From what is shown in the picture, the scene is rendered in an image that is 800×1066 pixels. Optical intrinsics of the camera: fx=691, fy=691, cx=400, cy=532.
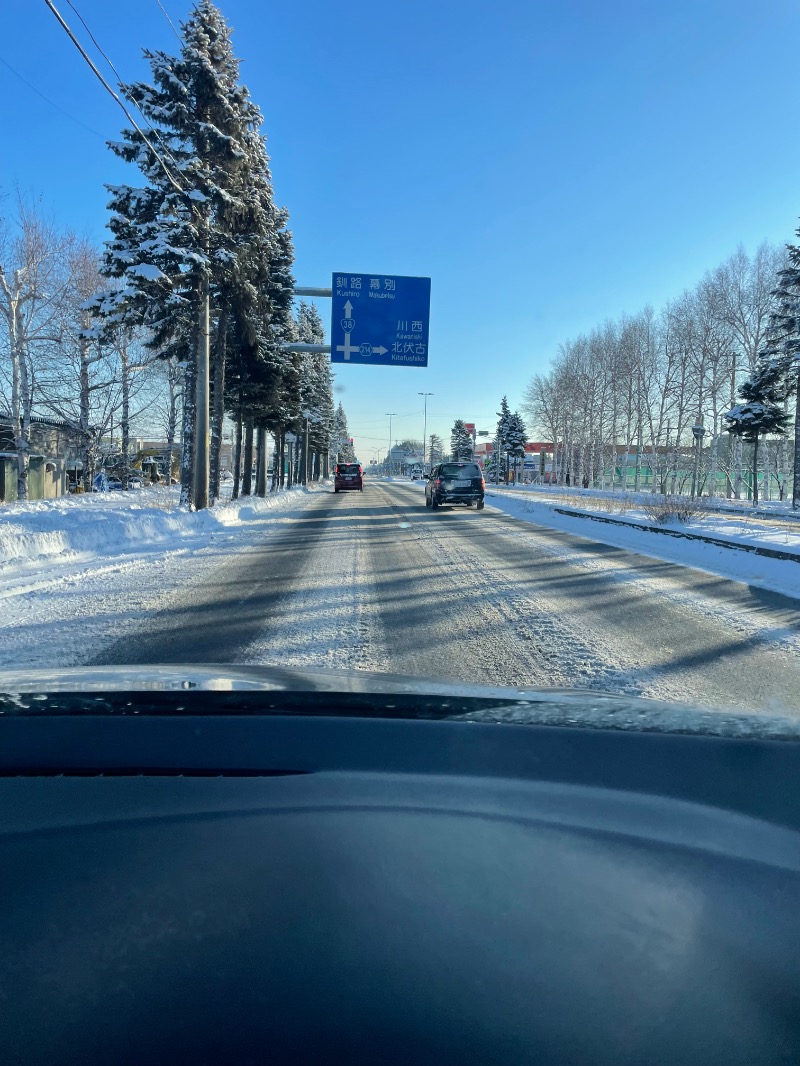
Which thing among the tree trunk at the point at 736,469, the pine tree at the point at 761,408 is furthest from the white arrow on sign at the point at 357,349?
the tree trunk at the point at 736,469

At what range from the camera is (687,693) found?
188 inches

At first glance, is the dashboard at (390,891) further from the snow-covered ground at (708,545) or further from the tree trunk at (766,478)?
the tree trunk at (766,478)

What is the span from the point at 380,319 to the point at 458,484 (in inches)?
301

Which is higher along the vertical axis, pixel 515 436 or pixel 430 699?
pixel 515 436

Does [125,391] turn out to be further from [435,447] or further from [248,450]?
[435,447]

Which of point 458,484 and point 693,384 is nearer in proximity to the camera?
point 458,484

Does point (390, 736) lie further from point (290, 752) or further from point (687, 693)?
point (687, 693)

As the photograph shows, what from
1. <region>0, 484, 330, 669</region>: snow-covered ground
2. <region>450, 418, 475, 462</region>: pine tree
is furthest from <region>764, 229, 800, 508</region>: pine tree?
<region>450, 418, 475, 462</region>: pine tree

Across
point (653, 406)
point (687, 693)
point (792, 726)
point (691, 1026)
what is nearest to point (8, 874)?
point (691, 1026)

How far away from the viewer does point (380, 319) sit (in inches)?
881

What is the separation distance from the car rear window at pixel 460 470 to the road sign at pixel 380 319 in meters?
6.01

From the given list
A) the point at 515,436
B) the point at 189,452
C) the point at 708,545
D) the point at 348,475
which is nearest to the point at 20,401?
the point at 189,452

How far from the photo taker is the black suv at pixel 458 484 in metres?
27.4

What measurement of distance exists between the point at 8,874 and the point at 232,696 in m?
0.79
